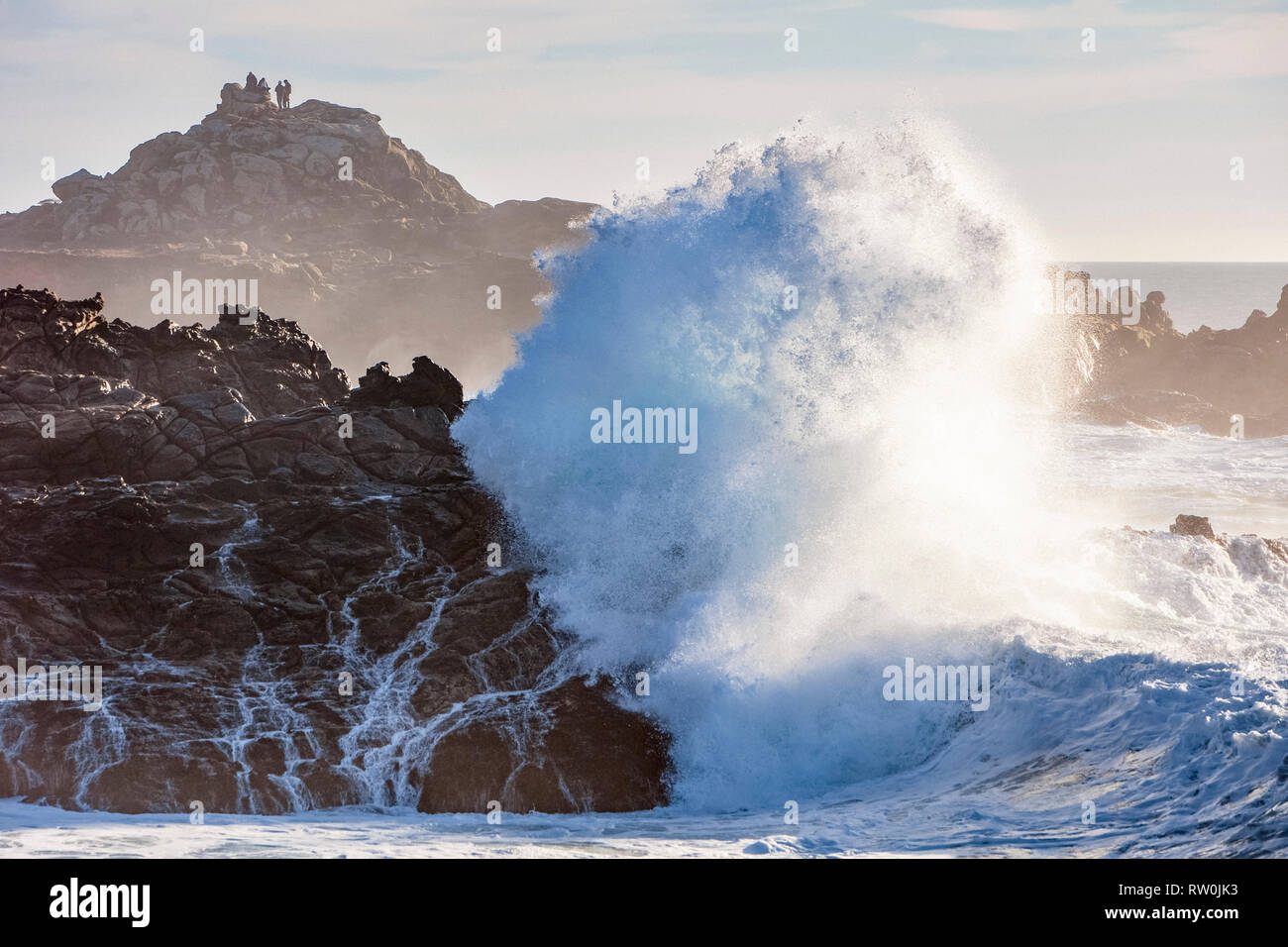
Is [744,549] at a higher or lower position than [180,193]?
lower

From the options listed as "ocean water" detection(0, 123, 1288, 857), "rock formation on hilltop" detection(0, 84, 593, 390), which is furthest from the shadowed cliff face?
"rock formation on hilltop" detection(0, 84, 593, 390)

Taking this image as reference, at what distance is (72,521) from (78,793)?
644cm

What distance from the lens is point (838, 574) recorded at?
20.5m

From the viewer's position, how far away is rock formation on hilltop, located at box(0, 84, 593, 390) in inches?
3401

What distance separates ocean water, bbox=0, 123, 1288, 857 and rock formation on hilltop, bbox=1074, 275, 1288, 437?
2643 cm

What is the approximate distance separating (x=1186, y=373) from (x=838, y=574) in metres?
43.5

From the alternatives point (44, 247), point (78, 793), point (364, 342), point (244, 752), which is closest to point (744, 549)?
point (244, 752)

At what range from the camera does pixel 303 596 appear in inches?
789

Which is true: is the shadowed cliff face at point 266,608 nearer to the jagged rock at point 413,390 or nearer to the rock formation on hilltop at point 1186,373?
the jagged rock at point 413,390

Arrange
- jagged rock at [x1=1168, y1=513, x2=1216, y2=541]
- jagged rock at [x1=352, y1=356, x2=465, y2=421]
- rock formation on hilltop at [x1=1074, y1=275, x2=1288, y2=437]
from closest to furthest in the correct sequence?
jagged rock at [x1=352, y1=356, x2=465, y2=421], jagged rock at [x1=1168, y1=513, x2=1216, y2=541], rock formation on hilltop at [x1=1074, y1=275, x2=1288, y2=437]

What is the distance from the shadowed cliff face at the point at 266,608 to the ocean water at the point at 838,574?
0.63m

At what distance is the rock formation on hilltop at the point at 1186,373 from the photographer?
52.8 metres

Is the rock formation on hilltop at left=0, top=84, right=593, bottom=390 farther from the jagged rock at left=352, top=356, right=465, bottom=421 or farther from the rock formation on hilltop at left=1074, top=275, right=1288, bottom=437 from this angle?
the jagged rock at left=352, top=356, right=465, bottom=421
